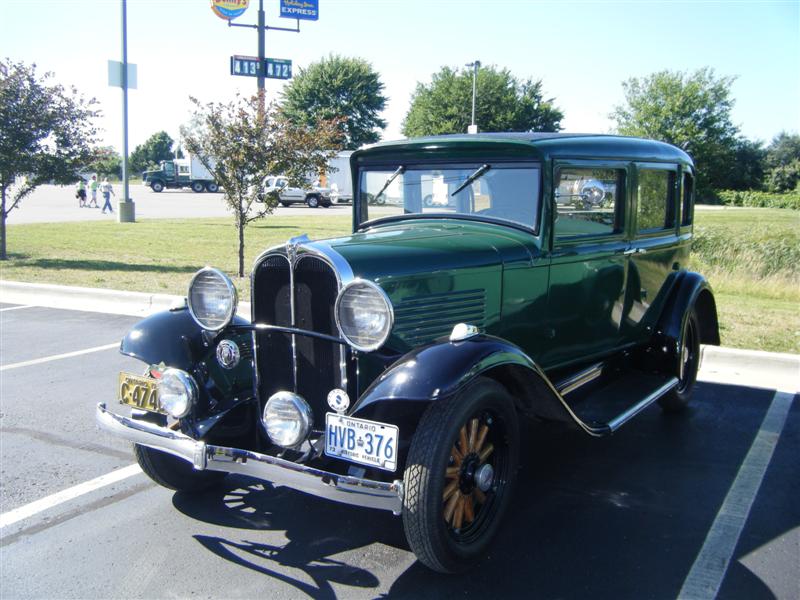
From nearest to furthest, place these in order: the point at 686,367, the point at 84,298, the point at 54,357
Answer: the point at 686,367, the point at 54,357, the point at 84,298

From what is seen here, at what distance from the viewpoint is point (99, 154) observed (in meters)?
12.0

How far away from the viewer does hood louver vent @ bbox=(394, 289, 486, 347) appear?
3.12 m

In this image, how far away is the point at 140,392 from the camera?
10.9 feet

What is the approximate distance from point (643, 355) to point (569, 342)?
1.14 metres

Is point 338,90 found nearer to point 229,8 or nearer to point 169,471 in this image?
point 229,8

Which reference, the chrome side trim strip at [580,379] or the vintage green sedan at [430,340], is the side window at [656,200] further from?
the chrome side trim strip at [580,379]

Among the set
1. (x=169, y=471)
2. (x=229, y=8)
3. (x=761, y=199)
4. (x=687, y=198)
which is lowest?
(x=169, y=471)

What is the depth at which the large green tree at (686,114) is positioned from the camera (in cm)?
3522

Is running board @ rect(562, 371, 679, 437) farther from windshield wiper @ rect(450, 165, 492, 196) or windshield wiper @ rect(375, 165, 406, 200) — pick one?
windshield wiper @ rect(375, 165, 406, 200)

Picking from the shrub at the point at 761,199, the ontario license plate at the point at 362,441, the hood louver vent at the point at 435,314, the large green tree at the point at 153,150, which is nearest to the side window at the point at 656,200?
the hood louver vent at the point at 435,314

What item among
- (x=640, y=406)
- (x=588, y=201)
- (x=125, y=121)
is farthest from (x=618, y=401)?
(x=125, y=121)

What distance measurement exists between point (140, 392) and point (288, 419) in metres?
0.91

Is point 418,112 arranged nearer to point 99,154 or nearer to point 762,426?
point 99,154

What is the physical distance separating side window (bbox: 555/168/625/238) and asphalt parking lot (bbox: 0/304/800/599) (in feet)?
4.58
